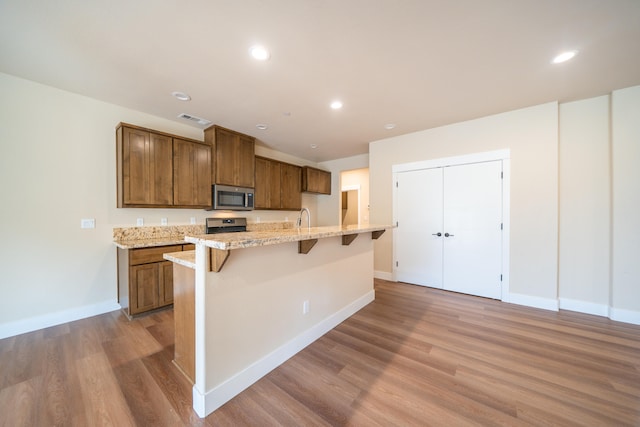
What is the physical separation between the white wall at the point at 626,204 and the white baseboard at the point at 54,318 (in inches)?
250

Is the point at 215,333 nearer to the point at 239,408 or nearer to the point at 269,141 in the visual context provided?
the point at 239,408

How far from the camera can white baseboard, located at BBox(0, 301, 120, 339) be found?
234 cm

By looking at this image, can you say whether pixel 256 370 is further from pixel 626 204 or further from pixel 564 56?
pixel 626 204

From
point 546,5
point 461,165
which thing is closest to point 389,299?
point 461,165

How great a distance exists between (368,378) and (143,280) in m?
2.78

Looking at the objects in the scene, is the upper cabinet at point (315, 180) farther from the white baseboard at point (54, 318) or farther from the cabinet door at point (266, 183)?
the white baseboard at point (54, 318)

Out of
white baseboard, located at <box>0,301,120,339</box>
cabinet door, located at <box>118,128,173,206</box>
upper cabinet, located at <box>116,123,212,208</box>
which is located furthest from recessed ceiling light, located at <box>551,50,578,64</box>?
white baseboard, located at <box>0,301,120,339</box>

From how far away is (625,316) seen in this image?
2.65 metres

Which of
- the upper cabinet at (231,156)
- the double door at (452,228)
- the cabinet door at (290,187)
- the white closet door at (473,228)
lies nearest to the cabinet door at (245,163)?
the upper cabinet at (231,156)

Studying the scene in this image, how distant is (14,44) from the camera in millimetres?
1919

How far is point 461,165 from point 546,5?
2281mm

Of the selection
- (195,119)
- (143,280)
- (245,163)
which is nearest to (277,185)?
(245,163)

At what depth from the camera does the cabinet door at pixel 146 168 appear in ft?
9.43

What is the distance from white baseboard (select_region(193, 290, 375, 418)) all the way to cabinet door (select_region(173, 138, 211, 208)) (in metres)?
2.63
